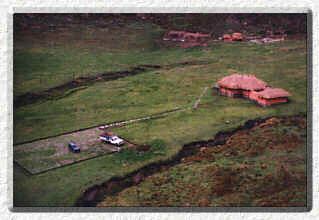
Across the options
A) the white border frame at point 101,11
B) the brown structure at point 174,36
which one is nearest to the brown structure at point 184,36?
the brown structure at point 174,36

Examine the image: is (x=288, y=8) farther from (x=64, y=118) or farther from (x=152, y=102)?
(x=64, y=118)

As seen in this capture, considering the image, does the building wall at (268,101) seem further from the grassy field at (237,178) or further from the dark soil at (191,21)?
the dark soil at (191,21)

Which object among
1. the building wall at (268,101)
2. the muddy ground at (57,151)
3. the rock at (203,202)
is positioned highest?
the building wall at (268,101)

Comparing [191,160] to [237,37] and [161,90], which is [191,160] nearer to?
[161,90]

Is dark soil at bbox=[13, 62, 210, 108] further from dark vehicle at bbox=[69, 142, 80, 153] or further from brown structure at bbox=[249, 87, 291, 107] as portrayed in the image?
brown structure at bbox=[249, 87, 291, 107]

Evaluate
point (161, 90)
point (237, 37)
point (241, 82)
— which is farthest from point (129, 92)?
point (237, 37)

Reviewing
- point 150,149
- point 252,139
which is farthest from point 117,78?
point 252,139

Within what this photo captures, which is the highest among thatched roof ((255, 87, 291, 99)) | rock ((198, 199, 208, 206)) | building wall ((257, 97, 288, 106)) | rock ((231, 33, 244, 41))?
rock ((231, 33, 244, 41))

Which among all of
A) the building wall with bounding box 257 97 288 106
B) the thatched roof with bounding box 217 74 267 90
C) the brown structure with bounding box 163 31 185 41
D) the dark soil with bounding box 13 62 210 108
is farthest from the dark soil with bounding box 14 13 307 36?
the building wall with bounding box 257 97 288 106
